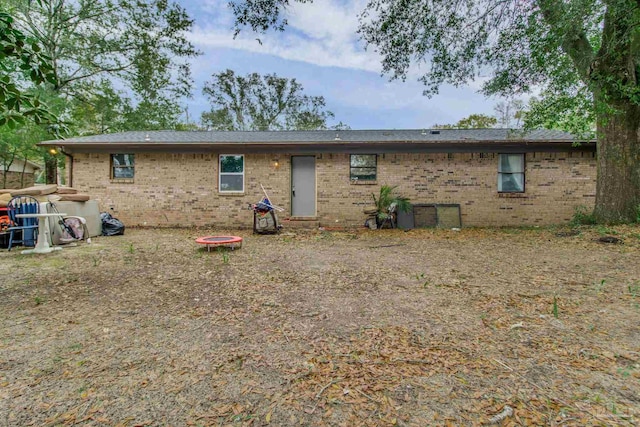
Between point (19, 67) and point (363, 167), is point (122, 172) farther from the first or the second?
point (19, 67)

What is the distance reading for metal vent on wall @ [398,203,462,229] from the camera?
9555mm

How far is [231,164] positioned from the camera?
33.2 feet

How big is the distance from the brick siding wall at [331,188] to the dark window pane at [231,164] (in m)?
0.22

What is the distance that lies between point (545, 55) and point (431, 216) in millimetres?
4895

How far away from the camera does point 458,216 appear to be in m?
9.72

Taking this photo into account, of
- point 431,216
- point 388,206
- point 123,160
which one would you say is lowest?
point 431,216

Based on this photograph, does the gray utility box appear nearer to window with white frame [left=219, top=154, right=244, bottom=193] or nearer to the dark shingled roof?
the dark shingled roof

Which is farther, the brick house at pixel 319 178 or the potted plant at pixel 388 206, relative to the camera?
the brick house at pixel 319 178

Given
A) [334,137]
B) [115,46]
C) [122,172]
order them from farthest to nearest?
[115,46]
[334,137]
[122,172]

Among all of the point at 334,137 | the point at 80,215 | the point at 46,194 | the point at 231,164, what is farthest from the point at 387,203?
the point at 46,194

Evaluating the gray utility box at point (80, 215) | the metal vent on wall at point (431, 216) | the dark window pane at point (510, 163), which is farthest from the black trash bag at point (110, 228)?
the dark window pane at point (510, 163)

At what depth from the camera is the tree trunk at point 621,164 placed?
718 cm

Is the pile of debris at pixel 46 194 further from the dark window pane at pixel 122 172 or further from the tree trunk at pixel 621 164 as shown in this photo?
the tree trunk at pixel 621 164

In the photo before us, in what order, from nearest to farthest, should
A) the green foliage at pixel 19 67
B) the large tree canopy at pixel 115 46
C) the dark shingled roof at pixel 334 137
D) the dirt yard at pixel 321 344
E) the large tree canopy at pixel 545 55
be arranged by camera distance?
the dirt yard at pixel 321 344
the green foliage at pixel 19 67
the large tree canopy at pixel 545 55
the dark shingled roof at pixel 334 137
the large tree canopy at pixel 115 46
